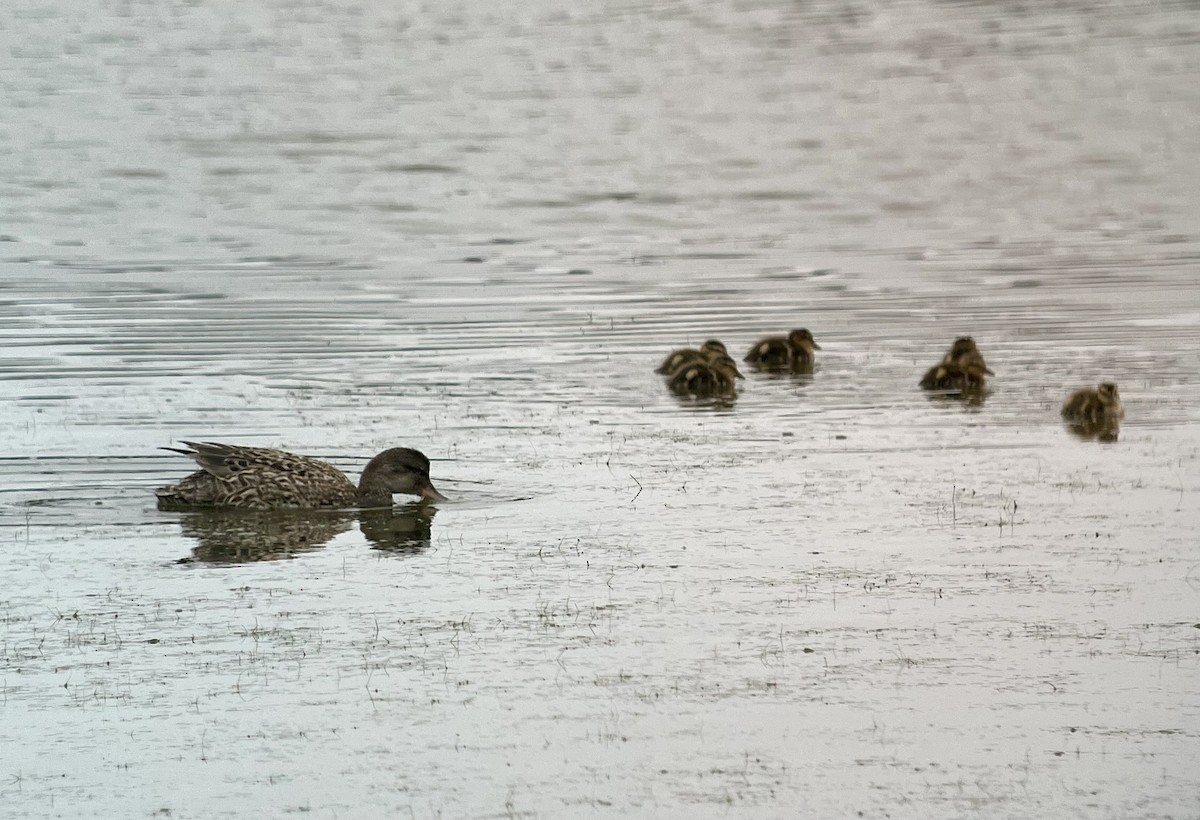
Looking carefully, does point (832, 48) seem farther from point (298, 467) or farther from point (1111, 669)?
point (1111, 669)

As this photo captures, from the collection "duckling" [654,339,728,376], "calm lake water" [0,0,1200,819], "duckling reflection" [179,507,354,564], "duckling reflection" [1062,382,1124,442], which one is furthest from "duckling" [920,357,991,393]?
"duckling reflection" [179,507,354,564]

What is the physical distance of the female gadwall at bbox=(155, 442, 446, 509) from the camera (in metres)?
8.66

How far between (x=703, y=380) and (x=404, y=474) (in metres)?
3.06

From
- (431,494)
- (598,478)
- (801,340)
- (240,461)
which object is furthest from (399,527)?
(801,340)

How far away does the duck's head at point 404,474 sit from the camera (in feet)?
28.3

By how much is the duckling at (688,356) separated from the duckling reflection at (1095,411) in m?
2.02

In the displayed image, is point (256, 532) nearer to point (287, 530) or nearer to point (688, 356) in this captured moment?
point (287, 530)

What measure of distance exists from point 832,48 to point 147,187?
642 inches

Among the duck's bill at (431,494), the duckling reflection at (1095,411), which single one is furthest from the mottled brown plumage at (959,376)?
the duck's bill at (431,494)

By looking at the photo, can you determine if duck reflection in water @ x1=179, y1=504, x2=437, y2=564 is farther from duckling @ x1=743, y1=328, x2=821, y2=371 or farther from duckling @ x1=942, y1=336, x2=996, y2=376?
duckling @ x1=743, y1=328, x2=821, y2=371

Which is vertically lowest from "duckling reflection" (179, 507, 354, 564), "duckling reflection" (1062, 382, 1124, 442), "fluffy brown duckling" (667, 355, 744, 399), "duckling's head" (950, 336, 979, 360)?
"duckling reflection" (179, 507, 354, 564)

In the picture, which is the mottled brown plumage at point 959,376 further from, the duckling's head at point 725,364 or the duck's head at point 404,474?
the duck's head at point 404,474

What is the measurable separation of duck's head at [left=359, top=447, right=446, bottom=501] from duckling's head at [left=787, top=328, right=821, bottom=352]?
419 cm

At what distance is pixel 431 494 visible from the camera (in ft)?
28.5
